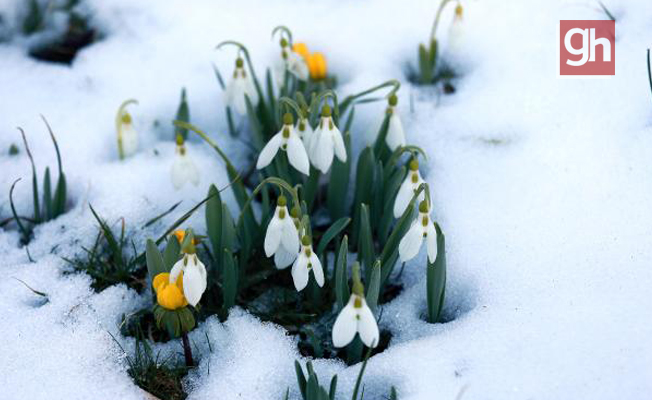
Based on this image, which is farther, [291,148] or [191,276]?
[291,148]

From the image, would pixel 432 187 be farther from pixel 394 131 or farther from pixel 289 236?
pixel 289 236

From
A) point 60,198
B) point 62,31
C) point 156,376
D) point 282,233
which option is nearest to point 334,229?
point 282,233

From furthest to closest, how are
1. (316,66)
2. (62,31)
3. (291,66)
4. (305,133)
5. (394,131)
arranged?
(62,31)
(316,66)
(291,66)
(394,131)
(305,133)

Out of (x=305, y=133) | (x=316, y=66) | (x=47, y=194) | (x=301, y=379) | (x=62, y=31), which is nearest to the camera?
(x=301, y=379)

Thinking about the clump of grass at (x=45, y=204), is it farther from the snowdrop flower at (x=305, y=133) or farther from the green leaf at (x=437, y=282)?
the green leaf at (x=437, y=282)

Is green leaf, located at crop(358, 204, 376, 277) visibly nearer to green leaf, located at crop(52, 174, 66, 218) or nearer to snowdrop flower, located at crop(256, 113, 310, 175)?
snowdrop flower, located at crop(256, 113, 310, 175)

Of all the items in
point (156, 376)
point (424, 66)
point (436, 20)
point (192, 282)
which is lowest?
point (156, 376)

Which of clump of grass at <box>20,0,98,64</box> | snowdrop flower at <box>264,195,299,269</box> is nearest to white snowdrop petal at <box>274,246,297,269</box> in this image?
snowdrop flower at <box>264,195,299,269</box>

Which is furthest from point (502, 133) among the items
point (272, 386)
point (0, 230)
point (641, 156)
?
point (0, 230)
